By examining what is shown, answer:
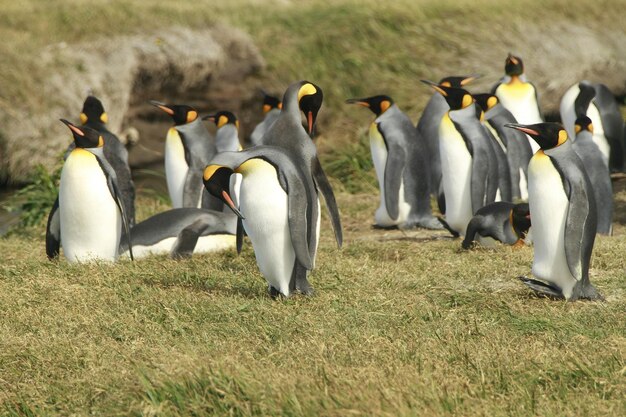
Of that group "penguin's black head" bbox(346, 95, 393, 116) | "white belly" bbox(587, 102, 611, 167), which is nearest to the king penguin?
"penguin's black head" bbox(346, 95, 393, 116)

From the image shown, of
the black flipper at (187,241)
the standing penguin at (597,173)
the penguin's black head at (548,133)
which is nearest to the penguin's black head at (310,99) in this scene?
the penguin's black head at (548,133)

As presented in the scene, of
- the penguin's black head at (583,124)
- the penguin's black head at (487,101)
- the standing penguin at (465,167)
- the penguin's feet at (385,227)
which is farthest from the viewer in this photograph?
the penguin's black head at (487,101)

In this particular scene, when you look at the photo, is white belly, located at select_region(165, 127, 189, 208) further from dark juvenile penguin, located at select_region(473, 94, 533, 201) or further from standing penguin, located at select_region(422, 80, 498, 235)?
dark juvenile penguin, located at select_region(473, 94, 533, 201)

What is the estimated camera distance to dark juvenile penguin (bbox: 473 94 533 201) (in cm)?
1041

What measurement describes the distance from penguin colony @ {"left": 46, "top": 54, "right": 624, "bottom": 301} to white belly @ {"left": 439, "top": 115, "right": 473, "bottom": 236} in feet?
0.04

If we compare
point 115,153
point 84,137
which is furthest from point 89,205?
point 115,153

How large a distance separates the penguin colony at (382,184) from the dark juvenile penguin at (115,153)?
0.04 feet

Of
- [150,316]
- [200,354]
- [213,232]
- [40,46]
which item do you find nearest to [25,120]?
[40,46]

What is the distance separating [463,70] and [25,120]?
5.62 meters

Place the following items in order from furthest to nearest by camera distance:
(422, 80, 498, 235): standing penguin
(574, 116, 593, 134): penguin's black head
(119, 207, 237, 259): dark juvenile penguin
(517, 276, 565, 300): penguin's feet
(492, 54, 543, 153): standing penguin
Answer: (492, 54, 543, 153): standing penguin, (574, 116, 593, 134): penguin's black head, (422, 80, 498, 235): standing penguin, (119, 207, 237, 259): dark juvenile penguin, (517, 276, 565, 300): penguin's feet

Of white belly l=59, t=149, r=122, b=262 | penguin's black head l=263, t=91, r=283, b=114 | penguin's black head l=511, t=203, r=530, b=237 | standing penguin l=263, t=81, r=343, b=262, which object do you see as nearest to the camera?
standing penguin l=263, t=81, r=343, b=262

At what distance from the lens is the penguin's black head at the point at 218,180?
6203 mm

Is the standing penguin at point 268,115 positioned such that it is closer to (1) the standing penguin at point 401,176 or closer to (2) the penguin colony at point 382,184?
(2) the penguin colony at point 382,184

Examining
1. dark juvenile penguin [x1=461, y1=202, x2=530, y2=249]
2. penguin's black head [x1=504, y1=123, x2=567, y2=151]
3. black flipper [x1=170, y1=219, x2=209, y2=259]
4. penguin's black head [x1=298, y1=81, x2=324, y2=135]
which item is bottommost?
black flipper [x1=170, y1=219, x2=209, y2=259]
